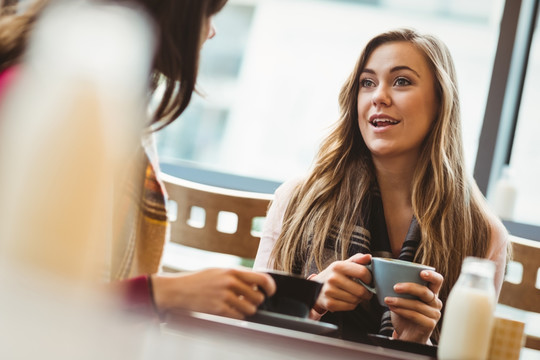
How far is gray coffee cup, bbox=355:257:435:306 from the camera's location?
3.17 feet

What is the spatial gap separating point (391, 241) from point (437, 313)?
1.82 feet

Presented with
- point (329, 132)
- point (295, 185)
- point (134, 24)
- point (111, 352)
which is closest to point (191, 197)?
point (295, 185)

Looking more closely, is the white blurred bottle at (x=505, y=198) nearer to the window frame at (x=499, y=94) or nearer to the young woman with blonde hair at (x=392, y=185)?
the window frame at (x=499, y=94)

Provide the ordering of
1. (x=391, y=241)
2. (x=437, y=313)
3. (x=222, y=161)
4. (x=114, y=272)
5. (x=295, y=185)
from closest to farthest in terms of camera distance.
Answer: (x=114, y=272) < (x=437, y=313) < (x=391, y=241) < (x=295, y=185) < (x=222, y=161)

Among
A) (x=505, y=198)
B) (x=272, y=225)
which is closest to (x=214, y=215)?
(x=272, y=225)

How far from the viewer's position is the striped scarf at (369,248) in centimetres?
139

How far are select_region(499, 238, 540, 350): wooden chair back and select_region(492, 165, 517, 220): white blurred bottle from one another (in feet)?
2.30

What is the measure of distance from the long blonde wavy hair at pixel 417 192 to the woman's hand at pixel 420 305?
0.40 metres

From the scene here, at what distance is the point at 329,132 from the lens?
1.75m

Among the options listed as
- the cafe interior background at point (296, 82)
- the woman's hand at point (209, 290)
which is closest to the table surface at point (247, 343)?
the woman's hand at point (209, 290)

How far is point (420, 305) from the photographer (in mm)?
1015

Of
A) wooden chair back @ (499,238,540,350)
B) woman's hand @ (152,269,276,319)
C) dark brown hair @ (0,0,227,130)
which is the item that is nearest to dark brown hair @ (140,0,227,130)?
dark brown hair @ (0,0,227,130)

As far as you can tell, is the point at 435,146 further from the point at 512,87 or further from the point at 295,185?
the point at 512,87

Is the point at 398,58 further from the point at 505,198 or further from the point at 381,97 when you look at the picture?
the point at 505,198
